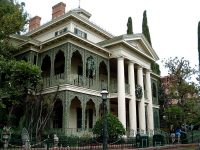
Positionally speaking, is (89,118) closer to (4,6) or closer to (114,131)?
(114,131)

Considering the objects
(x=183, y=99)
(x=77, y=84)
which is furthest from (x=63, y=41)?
(x=183, y=99)

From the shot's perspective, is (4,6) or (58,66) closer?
(4,6)

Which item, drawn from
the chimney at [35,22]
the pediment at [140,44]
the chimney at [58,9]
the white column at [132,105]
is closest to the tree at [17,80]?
the white column at [132,105]

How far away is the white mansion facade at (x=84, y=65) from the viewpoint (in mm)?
22786

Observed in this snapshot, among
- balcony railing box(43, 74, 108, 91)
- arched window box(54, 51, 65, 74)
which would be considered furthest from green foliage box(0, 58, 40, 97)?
arched window box(54, 51, 65, 74)

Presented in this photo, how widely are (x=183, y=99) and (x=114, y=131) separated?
18500 mm

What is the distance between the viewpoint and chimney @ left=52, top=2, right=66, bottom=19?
100ft

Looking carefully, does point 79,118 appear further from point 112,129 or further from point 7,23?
point 7,23

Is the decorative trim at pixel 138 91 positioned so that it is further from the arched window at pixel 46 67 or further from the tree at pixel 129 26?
the tree at pixel 129 26

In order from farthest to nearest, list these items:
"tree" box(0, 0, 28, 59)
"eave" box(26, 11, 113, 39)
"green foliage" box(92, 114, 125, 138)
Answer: "eave" box(26, 11, 113, 39) → "tree" box(0, 0, 28, 59) → "green foliage" box(92, 114, 125, 138)

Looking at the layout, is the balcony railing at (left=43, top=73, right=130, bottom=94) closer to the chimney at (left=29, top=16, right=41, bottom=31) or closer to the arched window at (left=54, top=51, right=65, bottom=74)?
the arched window at (left=54, top=51, right=65, bottom=74)

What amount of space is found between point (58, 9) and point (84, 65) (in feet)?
32.0

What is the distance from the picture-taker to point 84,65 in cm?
2378

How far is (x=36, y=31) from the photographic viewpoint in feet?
96.4
